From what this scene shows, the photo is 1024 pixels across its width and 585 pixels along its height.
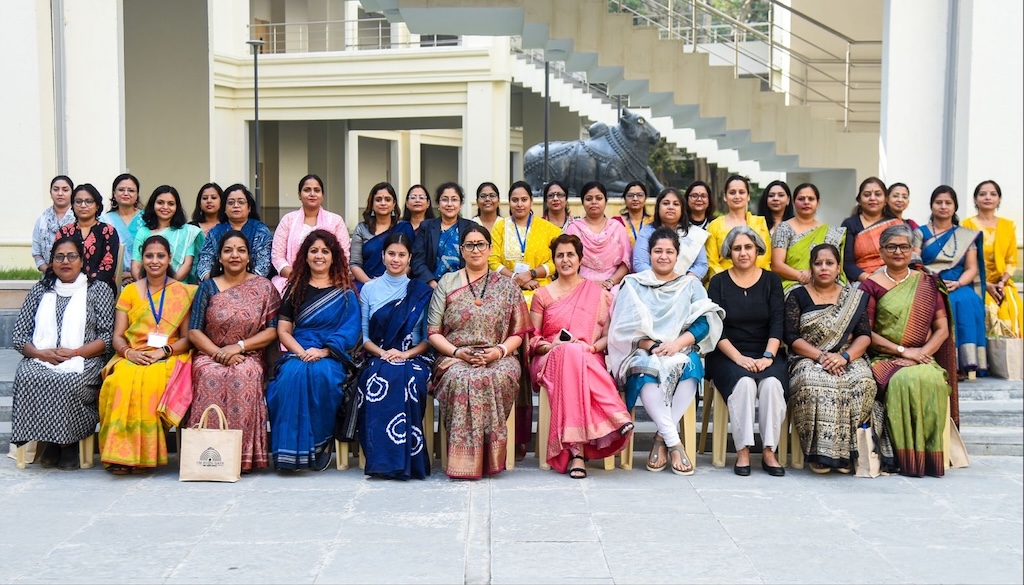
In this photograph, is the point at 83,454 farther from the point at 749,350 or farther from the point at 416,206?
the point at 749,350

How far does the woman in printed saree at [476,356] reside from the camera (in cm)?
562

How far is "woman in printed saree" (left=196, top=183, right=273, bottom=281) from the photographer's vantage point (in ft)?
21.9

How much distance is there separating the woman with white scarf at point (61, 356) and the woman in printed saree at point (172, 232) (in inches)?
21.5

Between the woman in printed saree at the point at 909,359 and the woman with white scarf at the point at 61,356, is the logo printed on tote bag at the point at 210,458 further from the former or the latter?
the woman in printed saree at the point at 909,359

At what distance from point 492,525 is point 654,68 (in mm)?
7355

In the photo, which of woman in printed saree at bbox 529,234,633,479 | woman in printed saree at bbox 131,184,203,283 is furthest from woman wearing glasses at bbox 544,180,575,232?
woman in printed saree at bbox 131,184,203,283

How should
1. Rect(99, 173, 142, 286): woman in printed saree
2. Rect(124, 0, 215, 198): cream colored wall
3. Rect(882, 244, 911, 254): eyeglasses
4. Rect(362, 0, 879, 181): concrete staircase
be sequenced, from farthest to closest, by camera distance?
Rect(124, 0, 215, 198): cream colored wall < Rect(362, 0, 879, 181): concrete staircase < Rect(99, 173, 142, 286): woman in printed saree < Rect(882, 244, 911, 254): eyeglasses

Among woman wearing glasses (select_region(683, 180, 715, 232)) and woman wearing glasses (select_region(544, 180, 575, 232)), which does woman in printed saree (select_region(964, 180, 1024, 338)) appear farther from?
woman wearing glasses (select_region(544, 180, 575, 232))

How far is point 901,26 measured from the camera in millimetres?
8633

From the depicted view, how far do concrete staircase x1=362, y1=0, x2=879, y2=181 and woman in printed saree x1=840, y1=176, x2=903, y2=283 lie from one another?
14.8 ft

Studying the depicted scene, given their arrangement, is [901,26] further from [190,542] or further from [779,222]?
[190,542]

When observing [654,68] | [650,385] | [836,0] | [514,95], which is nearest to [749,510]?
[650,385]

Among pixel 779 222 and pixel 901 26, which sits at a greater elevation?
pixel 901 26

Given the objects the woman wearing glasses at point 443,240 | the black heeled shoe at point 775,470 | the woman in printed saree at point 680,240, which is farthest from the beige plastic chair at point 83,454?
the black heeled shoe at point 775,470
